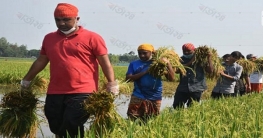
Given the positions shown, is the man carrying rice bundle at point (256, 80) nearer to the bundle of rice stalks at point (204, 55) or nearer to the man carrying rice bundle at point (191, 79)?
the bundle of rice stalks at point (204, 55)

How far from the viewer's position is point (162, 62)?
565cm

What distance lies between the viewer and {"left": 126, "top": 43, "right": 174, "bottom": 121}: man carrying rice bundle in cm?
573

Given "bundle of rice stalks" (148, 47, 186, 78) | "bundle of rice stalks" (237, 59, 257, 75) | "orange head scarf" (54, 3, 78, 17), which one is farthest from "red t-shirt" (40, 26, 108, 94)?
"bundle of rice stalks" (237, 59, 257, 75)

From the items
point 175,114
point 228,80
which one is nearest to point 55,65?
point 175,114

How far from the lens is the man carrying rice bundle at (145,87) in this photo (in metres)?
5.73

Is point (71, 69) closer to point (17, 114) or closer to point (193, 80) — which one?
point (17, 114)

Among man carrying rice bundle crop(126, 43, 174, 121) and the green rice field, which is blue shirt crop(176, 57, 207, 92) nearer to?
the green rice field

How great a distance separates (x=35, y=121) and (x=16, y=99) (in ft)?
1.02

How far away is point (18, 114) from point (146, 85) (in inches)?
73.1

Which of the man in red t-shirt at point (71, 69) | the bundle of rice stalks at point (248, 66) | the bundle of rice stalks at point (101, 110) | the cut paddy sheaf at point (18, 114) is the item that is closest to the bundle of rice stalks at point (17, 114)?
the cut paddy sheaf at point (18, 114)

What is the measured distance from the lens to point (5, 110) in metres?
4.44

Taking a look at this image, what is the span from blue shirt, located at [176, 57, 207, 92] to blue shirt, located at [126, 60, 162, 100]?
3.58 feet

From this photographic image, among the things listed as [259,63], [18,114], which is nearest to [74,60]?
[18,114]

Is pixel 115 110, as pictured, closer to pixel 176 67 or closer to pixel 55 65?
pixel 55 65
